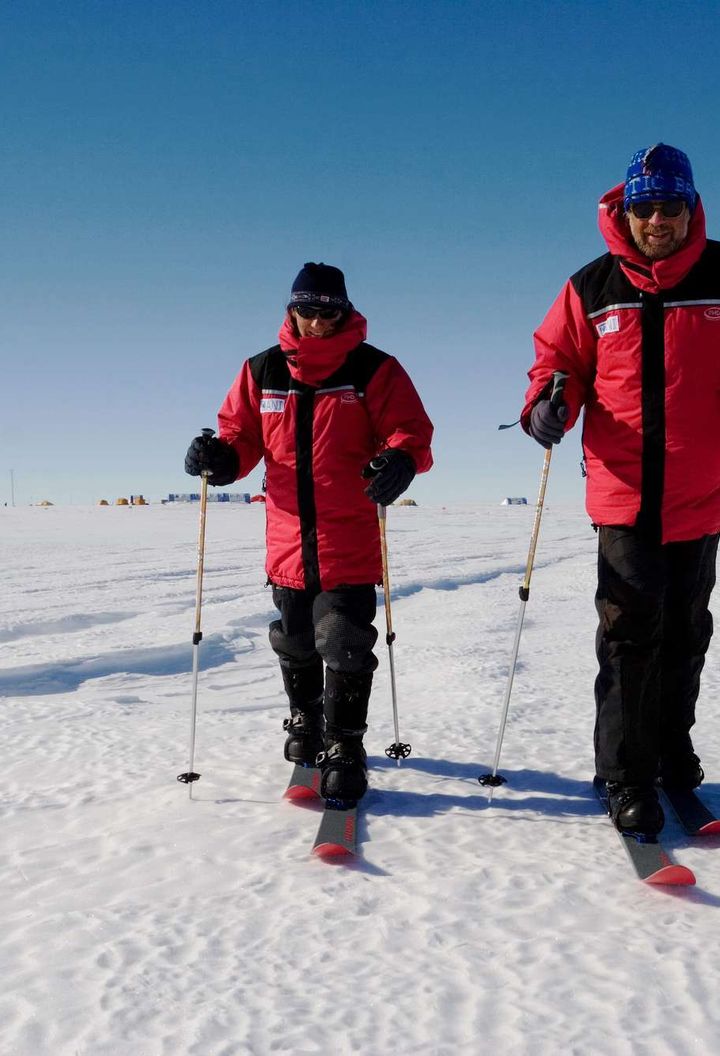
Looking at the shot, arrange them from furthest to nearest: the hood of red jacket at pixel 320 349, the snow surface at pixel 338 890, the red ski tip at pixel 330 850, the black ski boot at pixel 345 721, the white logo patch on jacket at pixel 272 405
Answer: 1. the white logo patch on jacket at pixel 272 405
2. the hood of red jacket at pixel 320 349
3. the black ski boot at pixel 345 721
4. the red ski tip at pixel 330 850
5. the snow surface at pixel 338 890

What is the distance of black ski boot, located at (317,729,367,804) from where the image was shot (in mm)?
2807

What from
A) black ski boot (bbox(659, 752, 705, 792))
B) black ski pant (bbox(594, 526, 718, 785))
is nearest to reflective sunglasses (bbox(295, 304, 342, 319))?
black ski pant (bbox(594, 526, 718, 785))

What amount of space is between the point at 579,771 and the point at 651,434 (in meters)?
1.43

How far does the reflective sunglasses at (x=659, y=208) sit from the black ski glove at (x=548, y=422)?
69 cm

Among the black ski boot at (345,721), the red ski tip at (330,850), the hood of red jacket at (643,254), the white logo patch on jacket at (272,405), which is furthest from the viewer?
the white logo patch on jacket at (272,405)

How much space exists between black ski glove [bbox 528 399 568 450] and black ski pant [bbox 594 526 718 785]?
1.28ft

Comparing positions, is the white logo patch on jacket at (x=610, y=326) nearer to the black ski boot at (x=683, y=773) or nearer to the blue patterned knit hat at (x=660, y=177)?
the blue patterned knit hat at (x=660, y=177)

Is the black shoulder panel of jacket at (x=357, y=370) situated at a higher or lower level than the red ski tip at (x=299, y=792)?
higher

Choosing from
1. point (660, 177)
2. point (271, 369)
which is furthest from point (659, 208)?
point (271, 369)

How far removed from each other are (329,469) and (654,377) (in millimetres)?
1239

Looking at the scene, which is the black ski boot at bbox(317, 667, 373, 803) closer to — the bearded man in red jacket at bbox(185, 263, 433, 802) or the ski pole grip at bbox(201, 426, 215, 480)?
the bearded man in red jacket at bbox(185, 263, 433, 802)

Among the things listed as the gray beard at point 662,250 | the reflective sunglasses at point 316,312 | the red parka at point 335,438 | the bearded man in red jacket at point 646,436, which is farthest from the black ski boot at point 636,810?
the reflective sunglasses at point 316,312

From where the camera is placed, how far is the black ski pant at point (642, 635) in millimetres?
2688

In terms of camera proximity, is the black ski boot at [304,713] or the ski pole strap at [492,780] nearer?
the ski pole strap at [492,780]
